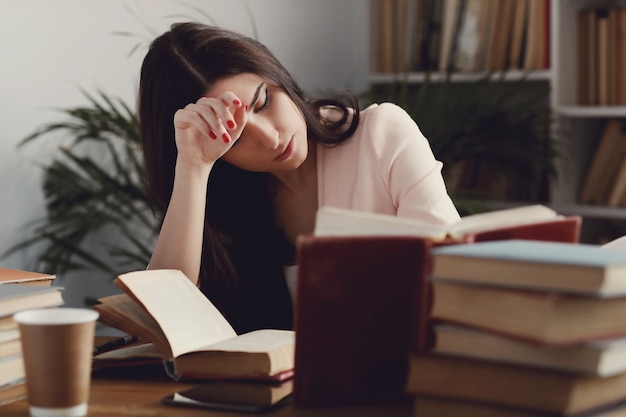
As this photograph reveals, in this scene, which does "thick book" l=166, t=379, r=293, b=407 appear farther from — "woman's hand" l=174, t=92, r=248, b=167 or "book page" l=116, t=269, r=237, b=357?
"woman's hand" l=174, t=92, r=248, b=167

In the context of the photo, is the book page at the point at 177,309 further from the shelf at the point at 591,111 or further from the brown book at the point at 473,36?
the brown book at the point at 473,36

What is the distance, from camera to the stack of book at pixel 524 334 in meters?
0.80

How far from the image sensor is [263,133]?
164cm

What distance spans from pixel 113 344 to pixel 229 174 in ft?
2.21

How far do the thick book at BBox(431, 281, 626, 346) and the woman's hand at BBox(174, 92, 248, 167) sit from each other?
775 millimetres

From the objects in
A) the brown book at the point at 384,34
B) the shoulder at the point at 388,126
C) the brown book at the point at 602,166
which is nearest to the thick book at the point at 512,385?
the shoulder at the point at 388,126

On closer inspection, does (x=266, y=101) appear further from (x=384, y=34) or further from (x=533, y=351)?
(x=384, y=34)

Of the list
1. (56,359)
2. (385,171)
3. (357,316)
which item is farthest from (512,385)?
(385,171)

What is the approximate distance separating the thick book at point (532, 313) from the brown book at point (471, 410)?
2.8 inches

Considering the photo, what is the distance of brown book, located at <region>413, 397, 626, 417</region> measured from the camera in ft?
2.75

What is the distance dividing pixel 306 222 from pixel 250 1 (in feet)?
5.17

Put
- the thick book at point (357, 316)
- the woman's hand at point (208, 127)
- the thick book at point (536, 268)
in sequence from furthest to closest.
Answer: the woman's hand at point (208, 127) < the thick book at point (357, 316) < the thick book at point (536, 268)

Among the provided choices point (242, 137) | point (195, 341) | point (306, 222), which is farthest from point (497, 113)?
point (195, 341)

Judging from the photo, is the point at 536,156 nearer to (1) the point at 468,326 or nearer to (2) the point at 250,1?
(2) the point at 250,1
